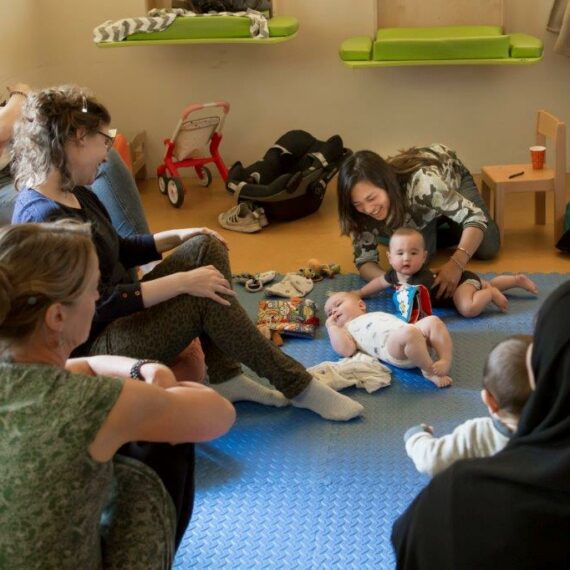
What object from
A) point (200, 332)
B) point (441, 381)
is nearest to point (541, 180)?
point (441, 381)

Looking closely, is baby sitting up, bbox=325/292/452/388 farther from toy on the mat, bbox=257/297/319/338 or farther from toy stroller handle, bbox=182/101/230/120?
toy stroller handle, bbox=182/101/230/120

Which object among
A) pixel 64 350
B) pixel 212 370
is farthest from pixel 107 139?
pixel 64 350

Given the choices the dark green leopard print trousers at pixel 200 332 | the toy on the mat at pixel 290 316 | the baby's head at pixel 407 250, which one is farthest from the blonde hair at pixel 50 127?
the baby's head at pixel 407 250

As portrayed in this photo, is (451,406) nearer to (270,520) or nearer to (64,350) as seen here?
(270,520)

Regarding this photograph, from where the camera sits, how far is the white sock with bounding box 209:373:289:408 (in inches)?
88.2

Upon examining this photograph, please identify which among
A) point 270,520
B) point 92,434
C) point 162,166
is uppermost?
point 92,434

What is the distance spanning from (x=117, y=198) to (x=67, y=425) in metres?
1.67

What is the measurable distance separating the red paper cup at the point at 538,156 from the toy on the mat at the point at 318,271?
2.83ft

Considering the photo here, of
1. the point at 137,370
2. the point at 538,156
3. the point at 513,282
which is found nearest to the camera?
the point at 137,370

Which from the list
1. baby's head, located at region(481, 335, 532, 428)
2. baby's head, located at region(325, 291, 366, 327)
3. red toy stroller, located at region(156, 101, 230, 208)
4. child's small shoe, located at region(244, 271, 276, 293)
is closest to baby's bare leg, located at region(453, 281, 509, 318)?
baby's head, located at region(325, 291, 366, 327)

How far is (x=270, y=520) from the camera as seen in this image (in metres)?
1.82

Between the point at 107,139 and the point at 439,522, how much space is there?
1301 millimetres

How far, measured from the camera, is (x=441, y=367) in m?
2.30

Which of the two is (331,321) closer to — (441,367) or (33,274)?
(441,367)
